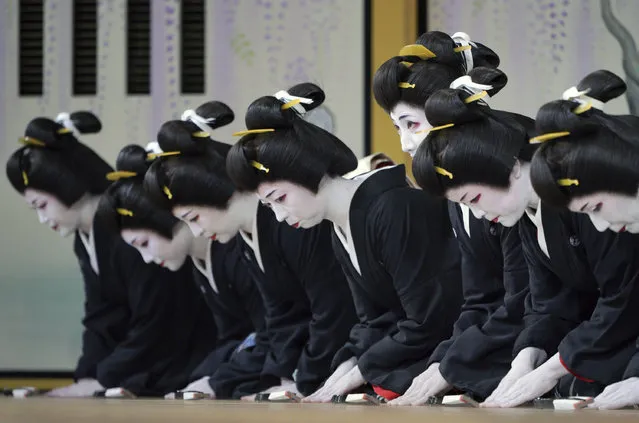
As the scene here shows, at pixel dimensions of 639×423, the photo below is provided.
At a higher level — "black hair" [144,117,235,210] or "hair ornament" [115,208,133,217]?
"black hair" [144,117,235,210]

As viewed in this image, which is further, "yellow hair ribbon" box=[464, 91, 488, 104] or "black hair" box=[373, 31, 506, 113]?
"black hair" box=[373, 31, 506, 113]

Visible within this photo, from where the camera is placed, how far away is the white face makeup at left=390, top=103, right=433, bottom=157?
14.6ft

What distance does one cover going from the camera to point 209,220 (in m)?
4.97

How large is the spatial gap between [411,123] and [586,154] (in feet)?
3.67

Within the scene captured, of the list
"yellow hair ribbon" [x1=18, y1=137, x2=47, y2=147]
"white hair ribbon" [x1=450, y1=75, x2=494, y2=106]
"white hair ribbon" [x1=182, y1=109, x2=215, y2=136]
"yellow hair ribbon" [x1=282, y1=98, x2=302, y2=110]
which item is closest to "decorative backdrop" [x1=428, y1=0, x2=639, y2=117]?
"white hair ribbon" [x1=182, y1=109, x2=215, y2=136]

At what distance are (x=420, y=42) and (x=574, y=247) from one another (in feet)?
3.44

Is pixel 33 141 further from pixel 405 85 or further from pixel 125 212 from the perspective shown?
pixel 405 85

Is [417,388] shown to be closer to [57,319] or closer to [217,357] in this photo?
[217,357]

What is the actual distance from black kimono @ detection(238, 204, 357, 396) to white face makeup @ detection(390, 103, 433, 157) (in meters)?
0.57

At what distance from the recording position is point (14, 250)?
7449 millimetres

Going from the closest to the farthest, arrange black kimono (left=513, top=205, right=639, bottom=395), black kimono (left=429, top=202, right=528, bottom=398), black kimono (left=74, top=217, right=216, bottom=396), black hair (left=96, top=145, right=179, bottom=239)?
black kimono (left=513, top=205, right=639, bottom=395)
black kimono (left=429, top=202, right=528, bottom=398)
black hair (left=96, top=145, right=179, bottom=239)
black kimono (left=74, top=217, right=216, bottom=396)

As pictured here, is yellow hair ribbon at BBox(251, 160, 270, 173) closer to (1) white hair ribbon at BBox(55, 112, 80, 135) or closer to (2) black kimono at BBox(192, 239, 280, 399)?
(2) black kimono at BBox(192, 239, 280, 399)

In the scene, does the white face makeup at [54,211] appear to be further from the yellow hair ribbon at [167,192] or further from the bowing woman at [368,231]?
the bowing woman at [368,231]

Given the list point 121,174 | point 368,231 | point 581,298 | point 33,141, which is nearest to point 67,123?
point 33,141
